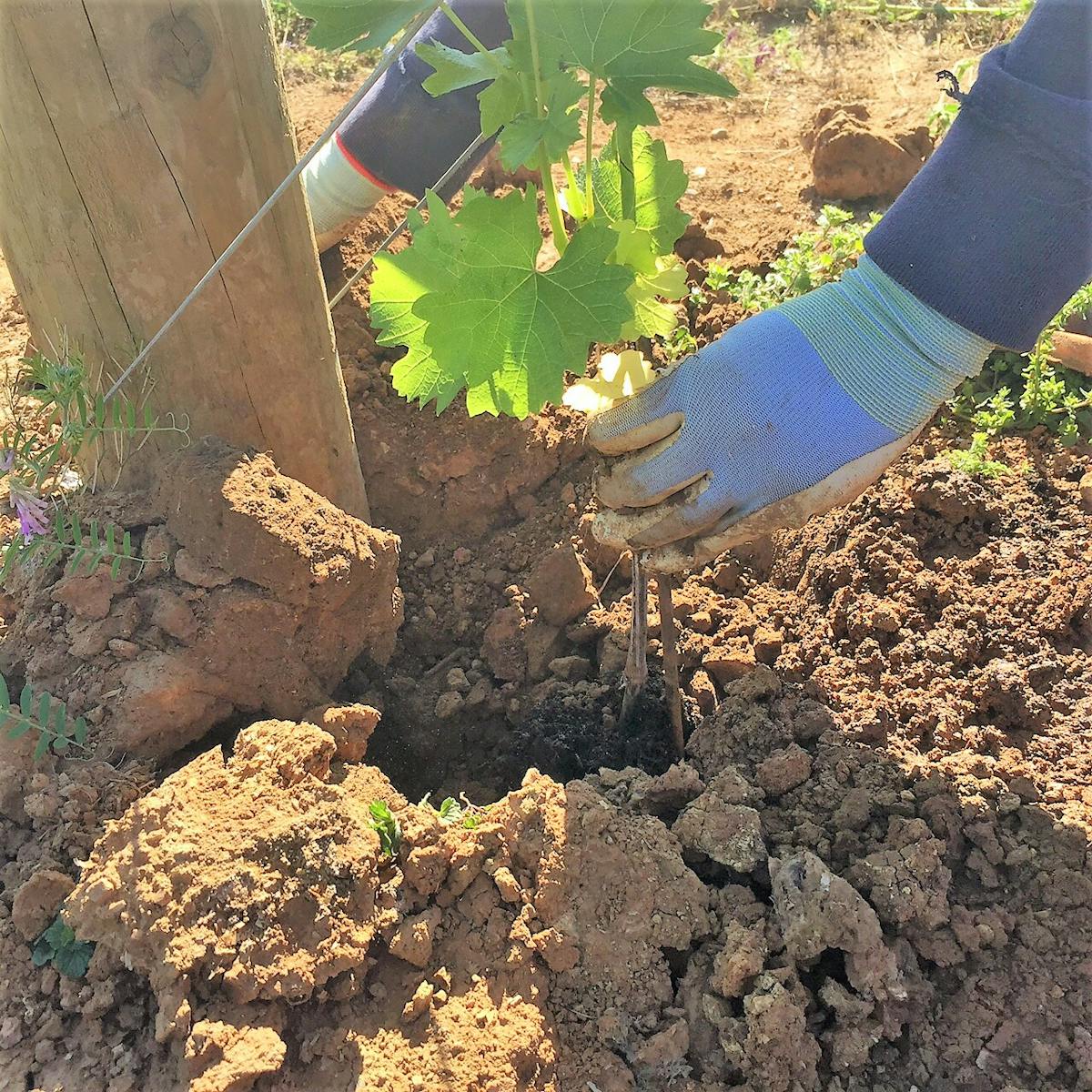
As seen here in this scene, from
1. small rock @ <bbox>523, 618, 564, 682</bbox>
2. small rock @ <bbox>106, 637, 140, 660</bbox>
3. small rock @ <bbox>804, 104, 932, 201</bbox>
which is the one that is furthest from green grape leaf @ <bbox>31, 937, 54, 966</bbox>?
small rock @ <bbox>804, 104, 932, 201</bbox>

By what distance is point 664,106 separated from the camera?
176 inches

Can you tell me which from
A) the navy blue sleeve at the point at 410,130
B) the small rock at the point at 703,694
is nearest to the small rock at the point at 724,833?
the small rock at the point at 703,694

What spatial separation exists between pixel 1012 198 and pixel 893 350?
1.12 feet

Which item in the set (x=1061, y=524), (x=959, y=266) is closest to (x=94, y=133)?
(x=959, y=266)

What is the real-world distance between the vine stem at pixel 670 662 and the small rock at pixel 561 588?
37 centimetres

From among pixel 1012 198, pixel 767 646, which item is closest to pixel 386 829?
pixel 767 646

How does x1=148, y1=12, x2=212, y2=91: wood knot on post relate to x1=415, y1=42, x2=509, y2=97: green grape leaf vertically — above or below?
above

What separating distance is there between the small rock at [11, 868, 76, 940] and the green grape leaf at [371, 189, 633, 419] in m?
1.10

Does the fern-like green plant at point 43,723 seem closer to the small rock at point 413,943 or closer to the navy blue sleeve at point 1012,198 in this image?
the small rock at point 413,943

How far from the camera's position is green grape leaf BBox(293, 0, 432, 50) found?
1362mm

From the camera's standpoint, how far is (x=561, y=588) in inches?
90.7

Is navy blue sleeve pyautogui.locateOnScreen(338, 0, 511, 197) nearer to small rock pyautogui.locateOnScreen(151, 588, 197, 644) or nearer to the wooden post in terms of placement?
the wooden post

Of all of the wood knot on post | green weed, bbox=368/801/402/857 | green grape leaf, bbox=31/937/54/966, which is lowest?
green grape leaf, bbox=31/937/54/966

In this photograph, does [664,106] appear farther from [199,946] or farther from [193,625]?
[199,946]
